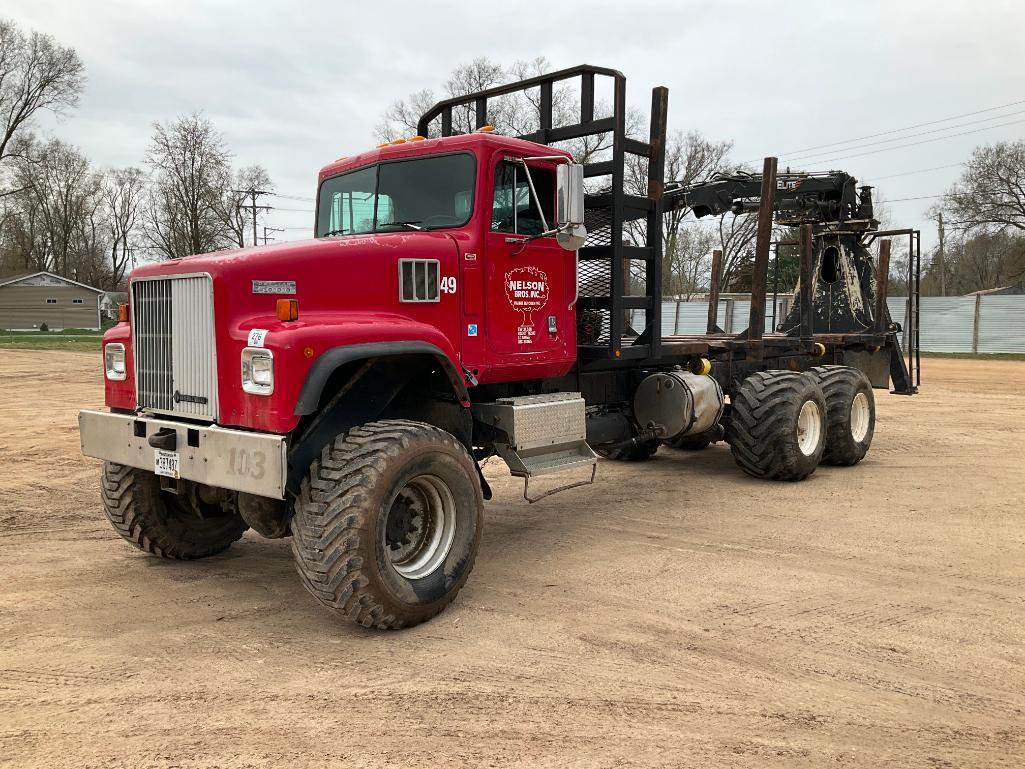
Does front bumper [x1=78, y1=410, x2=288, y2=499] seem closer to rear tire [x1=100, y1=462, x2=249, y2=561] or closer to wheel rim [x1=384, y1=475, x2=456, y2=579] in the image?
rear tire [x1=100, y1=462, x2=249, y2=561]

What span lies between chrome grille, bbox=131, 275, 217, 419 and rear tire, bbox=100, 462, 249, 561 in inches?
27.8

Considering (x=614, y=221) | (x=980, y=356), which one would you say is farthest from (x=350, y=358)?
(x=980, y=356)

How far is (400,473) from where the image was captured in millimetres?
4418

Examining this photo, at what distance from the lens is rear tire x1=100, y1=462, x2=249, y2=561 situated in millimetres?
5395

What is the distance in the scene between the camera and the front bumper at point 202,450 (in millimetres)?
4129

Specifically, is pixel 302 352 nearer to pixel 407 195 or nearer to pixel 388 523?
pixel 388 523

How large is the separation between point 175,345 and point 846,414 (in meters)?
7.14

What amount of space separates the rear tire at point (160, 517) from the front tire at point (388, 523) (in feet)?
Result: 3.74

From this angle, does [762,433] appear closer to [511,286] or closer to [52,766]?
[511,286]

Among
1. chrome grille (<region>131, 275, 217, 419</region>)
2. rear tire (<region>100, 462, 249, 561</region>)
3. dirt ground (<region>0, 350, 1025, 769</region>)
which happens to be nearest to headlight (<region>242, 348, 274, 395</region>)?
chrome grille (<region>131, 275, 217, 419</region>)

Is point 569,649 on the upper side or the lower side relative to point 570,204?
lower

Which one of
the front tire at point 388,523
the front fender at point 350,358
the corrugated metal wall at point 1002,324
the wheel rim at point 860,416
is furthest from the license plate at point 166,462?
the corrugated metal wall at point 1002,324

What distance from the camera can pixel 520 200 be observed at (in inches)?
230

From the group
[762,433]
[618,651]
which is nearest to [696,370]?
[762,433]
